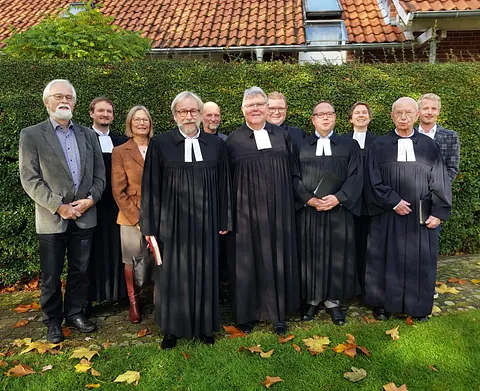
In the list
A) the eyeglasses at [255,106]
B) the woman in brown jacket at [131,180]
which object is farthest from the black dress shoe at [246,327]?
the eyeglasses at [255,106]

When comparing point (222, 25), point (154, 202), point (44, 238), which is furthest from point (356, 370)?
point (222, 25)

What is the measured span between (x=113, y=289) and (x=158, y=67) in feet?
10.8

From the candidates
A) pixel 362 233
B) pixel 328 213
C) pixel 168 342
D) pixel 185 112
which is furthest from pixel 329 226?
pixel 168 342

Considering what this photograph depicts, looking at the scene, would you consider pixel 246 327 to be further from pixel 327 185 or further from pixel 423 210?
pixel 423 210

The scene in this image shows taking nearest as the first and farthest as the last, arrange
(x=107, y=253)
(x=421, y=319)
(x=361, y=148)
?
(x=421, y=319), (x=107, y=253), (x=361, y=148)

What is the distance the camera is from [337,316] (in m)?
4.29

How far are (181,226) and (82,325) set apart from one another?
1.58m

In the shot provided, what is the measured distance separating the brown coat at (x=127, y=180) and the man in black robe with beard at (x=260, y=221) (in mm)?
988

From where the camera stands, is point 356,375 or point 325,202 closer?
point 356,375

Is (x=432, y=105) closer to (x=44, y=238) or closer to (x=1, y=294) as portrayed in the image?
(x=44, y=238)

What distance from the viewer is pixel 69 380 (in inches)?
131

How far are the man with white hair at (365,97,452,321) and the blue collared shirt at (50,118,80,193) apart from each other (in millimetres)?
3015

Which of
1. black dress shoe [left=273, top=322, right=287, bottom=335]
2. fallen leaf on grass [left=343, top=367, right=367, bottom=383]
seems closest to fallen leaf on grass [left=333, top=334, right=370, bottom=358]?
fallen leaf on grass [left=343, top=367, right=367, bottom=383]

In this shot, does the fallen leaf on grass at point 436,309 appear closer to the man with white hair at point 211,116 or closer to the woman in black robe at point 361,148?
the woman in black robe at point 361,148
